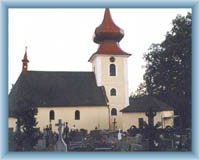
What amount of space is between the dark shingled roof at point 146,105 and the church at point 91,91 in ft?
3.83

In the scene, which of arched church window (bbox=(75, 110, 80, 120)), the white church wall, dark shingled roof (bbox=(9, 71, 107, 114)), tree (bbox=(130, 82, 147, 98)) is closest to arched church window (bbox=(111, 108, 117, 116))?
the white church wall

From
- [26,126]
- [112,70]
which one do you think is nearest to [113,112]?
[112,70]

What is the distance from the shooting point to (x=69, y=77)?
Result: 65.3 ft

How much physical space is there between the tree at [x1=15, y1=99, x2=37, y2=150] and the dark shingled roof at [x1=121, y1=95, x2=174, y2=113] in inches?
145

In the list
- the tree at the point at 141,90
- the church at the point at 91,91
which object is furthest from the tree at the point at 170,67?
the church at the point at 91,91

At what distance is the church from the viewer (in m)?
18.2

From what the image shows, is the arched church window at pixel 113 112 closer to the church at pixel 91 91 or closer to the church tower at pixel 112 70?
the church at pixel 91 91

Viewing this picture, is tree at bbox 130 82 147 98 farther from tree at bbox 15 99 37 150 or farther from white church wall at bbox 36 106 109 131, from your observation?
tree at bbox 15 99 37 150

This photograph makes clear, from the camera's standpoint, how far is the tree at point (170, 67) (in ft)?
→ 40.8

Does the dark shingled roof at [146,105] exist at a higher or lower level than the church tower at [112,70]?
lower
